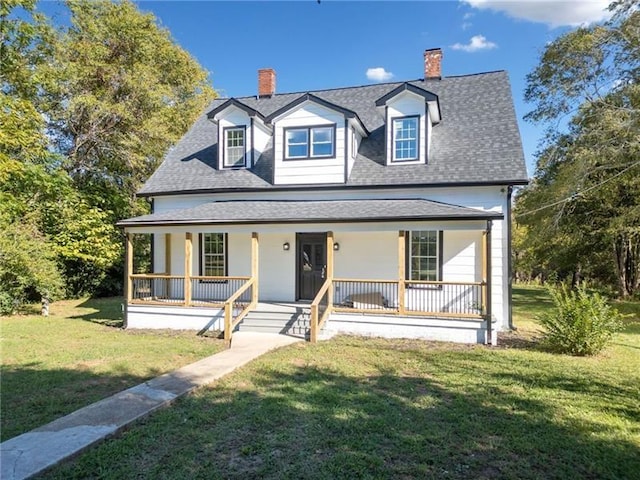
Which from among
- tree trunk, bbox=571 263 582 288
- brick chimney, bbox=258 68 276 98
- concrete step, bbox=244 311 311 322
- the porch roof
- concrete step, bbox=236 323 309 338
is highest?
brick chimney, bbox=258 68 276 98

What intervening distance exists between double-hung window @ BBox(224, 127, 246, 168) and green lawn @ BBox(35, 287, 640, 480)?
793 centimetres

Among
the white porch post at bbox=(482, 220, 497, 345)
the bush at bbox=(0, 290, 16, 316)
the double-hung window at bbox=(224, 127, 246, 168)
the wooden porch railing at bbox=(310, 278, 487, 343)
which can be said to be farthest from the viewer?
the double-hung window at bbox=(224, 127, 246, 168)

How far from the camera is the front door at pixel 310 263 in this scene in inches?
482

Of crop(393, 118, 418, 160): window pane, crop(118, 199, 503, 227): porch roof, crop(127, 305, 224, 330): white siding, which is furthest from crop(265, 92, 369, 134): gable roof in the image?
crop(127, 305, 224, 330): white siding

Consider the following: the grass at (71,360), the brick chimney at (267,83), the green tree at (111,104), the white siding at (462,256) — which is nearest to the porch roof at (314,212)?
the white siding at (462,256)

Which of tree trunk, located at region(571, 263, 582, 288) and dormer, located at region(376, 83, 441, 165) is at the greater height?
dormer, located at region(376, 83, 441, 165)

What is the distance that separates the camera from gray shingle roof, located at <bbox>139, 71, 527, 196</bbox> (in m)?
11.3

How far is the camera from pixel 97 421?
4.71 metres

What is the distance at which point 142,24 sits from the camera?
19.3m

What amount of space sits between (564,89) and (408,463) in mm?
18023

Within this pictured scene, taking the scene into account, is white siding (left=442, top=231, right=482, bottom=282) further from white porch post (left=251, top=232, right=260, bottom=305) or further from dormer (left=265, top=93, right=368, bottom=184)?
white porch post (left=251, top=232, right=260, bottom=305)

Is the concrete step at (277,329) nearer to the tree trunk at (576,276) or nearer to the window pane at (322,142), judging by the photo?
the window pane at (322,142)

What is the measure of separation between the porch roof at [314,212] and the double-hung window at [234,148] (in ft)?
5.36

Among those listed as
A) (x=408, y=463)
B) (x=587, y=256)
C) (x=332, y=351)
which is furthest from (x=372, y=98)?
(x=587, y=256)
